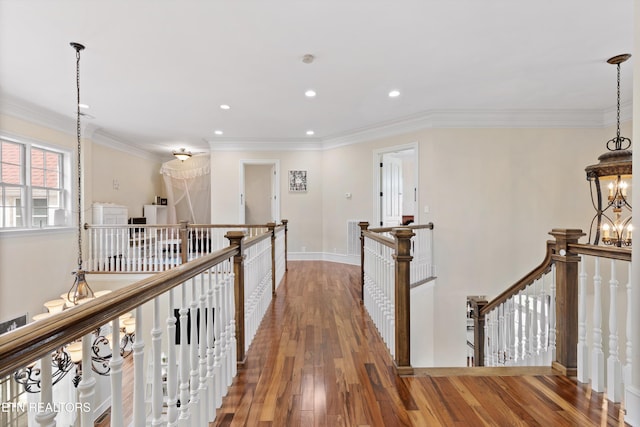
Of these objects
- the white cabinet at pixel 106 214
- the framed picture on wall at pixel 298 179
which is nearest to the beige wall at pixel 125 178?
the white cabinet at pixel 106 214

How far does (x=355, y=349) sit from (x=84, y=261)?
5.30 meters

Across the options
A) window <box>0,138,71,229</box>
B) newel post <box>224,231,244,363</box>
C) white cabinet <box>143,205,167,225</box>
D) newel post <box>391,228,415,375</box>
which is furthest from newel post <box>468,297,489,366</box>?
white cabinet <box>143,205,167,225</box>

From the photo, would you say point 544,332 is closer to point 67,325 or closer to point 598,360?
point 598,360

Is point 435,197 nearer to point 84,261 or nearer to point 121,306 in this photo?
point 121,306

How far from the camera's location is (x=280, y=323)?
3.08m

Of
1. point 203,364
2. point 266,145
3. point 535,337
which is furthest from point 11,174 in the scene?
point 535,337

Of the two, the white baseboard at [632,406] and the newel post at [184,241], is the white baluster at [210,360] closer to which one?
the white baseboard at [632,406]

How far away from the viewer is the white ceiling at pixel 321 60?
98.7 inches

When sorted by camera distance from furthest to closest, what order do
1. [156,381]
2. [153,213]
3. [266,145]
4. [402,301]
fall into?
[153,213] → [266,145] → [402,301] → [156,381]

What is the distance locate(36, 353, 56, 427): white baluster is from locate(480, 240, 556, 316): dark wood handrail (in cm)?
277

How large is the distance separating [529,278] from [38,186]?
692 cm

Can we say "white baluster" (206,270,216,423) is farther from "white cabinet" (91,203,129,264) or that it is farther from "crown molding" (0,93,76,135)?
"crown molding" (0,93,76,135)

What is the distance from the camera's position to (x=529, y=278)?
2625 mm

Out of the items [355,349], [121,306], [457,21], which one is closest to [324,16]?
[457,21]
